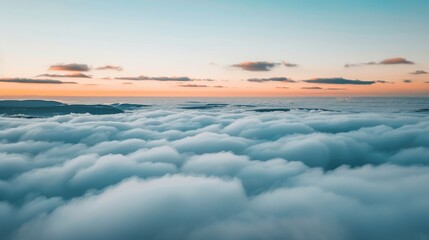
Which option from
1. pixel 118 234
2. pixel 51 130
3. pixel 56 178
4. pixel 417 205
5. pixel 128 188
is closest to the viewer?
pixel 417 205

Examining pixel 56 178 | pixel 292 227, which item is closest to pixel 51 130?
pixel 56 178

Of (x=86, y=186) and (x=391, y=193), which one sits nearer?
(x=391, y=193)

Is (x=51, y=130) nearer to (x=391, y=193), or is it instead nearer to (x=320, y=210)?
(x=320, y=210)

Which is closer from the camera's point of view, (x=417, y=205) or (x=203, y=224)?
(x=417, y=205)

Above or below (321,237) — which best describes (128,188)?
above

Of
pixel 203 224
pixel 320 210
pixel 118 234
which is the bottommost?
pixel 118 234

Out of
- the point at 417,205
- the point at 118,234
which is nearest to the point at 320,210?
the point at 417,205

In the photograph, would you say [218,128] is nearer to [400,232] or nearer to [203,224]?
[203,224]

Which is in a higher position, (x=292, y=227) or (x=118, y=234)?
(x=292, y=227)

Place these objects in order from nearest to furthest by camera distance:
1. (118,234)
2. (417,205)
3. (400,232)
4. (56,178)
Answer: (400,232), (417,205), (118,234), (56,178)
